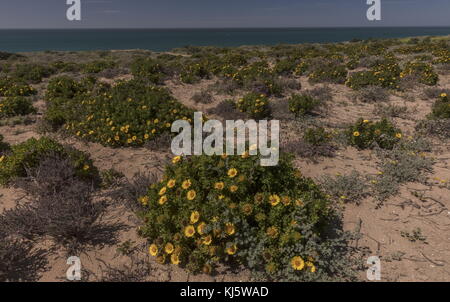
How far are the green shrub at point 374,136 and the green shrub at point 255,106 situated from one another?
2.71 meters

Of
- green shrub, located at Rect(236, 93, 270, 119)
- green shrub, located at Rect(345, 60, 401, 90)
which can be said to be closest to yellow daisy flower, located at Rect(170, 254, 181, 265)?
green shrub, located at Rect(236, 93, 270, 119)

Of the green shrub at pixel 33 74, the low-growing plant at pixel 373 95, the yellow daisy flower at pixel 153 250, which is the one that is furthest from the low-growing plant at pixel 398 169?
the green shrub at pixel 33 74

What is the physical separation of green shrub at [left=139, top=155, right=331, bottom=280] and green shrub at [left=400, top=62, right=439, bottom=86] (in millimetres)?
11580

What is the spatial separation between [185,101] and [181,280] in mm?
7770

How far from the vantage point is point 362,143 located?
611 centimetres

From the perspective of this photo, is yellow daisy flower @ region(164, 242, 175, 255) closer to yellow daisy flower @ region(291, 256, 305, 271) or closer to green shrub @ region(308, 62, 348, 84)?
→ yellow daisy flower @ region(291, 256, 305, 271)

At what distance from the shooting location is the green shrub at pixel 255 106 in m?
7.93

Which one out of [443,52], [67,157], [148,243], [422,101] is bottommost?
[148,243]

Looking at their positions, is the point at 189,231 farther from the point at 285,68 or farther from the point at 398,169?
the point at 285,68

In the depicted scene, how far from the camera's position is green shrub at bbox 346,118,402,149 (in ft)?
19.6

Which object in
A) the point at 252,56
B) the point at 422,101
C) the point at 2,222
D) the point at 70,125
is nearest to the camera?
the point at 2,222

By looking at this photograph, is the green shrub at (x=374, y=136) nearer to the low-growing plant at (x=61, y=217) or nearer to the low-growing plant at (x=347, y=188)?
the low-growing plant at (x=347, y=188)

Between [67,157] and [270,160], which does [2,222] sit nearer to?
[67,157]
